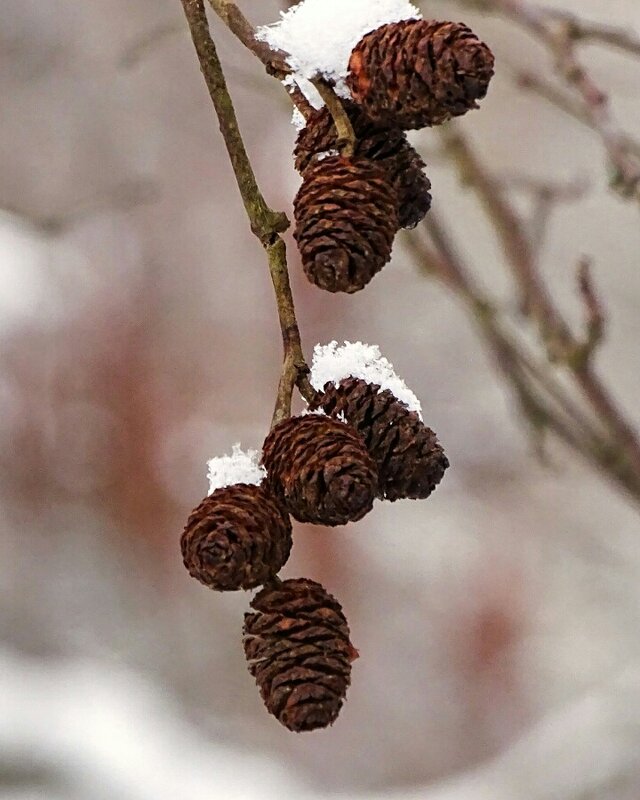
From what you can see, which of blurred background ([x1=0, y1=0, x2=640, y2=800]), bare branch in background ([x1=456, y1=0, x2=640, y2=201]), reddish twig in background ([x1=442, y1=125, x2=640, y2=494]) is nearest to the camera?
bare branch in background ([x1=456, y1=0, x2=640, y2=201])

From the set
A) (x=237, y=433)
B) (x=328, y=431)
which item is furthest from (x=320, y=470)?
(x=237, y=433)

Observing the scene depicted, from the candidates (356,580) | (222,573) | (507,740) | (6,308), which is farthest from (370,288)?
(222,573)

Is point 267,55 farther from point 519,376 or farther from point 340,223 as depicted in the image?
point 519,376

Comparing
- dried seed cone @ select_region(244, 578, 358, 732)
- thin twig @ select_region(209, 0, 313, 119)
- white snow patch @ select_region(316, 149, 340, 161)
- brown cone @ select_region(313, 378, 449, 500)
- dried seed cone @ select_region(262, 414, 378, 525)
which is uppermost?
thin twig @ select_region(209, 0, 313, 119)

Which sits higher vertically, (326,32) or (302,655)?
(326,32)

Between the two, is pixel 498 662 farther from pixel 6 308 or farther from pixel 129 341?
pixel 6 308

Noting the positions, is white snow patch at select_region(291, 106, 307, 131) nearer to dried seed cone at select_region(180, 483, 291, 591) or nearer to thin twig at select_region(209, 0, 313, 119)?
thin twig at select_region(209, 0, 313, 119)

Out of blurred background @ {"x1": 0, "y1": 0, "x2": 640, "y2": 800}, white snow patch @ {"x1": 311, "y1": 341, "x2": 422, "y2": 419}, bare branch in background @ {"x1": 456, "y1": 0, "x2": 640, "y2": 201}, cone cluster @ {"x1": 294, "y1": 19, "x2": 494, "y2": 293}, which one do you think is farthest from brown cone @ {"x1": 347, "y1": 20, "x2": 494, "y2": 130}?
blurred background @ {"x1": 0, "y1": 0, "x2": 640, "y2": 800}
